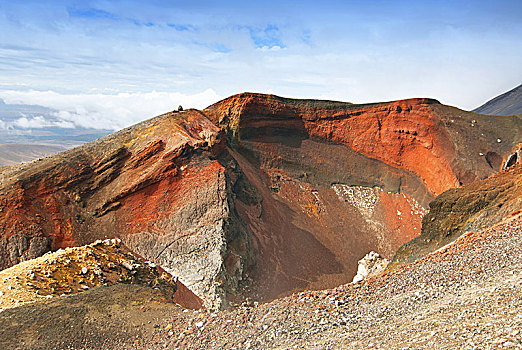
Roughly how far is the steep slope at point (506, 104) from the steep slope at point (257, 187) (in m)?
63.9

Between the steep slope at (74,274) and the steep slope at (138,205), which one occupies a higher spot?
the steep slope at (138,205)

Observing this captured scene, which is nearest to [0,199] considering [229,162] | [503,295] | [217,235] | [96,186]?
[96,186]

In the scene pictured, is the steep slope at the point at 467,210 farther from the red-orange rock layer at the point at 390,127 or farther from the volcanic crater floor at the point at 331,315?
the red-orange rock layer at the point at 390,127

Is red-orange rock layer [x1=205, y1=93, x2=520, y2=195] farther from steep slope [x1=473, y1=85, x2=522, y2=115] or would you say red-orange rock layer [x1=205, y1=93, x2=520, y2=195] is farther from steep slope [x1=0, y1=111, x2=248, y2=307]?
steep slope [x1=473, y1=85, x2=522, y2=115]

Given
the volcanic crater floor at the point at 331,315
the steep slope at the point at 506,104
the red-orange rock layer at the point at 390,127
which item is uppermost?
the steep slope at the point at 506,104

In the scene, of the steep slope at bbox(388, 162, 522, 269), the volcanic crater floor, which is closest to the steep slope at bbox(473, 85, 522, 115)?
the steep slope at bbox(388, 162, 522, 269)

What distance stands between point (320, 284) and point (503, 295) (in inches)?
459

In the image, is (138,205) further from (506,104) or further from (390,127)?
(506,104)

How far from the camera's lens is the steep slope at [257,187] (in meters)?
13.4

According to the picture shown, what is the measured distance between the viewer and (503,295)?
5359 millimetres

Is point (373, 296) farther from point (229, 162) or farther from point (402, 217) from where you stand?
point (402, 217)

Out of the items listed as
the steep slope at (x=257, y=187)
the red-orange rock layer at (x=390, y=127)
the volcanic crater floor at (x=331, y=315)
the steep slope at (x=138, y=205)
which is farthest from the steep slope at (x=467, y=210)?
the red-orange rock layer at (x=390, y=127)

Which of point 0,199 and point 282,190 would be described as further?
point 282,190

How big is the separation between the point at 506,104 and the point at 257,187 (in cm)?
8987
